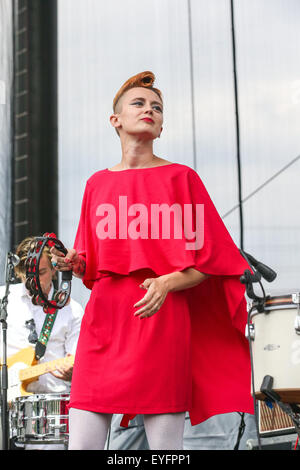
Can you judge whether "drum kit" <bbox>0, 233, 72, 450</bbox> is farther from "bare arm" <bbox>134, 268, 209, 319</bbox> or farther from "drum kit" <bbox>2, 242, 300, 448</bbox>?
"bare arm" <bbox>134, 268, 209, 319</bbox>

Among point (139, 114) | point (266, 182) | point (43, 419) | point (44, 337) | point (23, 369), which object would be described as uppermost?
point (266, 182)

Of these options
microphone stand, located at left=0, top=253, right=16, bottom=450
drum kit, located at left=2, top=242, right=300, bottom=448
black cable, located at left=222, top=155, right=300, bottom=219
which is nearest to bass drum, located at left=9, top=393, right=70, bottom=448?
microphone stand, located at left=0, top=253, right=16, bottom=450

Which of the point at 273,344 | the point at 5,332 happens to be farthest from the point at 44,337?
the point at 273,344

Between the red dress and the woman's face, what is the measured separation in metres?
0.14

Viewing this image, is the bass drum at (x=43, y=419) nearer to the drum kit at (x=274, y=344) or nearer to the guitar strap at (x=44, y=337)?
the guitar strap at (x=44, y=337)

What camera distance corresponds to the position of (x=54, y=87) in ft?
19.9

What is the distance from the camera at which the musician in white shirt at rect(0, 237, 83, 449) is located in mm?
4129

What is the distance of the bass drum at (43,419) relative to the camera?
3.66 m

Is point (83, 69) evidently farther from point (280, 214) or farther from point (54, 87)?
point (280, 214)

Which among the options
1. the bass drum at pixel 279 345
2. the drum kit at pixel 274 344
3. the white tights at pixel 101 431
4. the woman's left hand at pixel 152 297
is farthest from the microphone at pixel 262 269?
the white tights at pixel 101 431

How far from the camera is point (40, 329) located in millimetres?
4297

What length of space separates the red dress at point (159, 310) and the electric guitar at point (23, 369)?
5.68 ft

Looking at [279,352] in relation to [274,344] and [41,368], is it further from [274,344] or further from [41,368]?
[41,368]

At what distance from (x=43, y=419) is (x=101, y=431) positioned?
1809 mm
